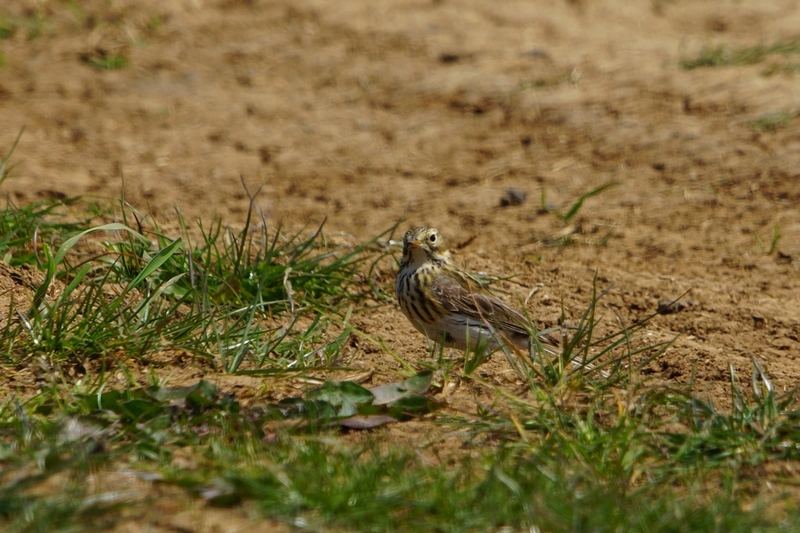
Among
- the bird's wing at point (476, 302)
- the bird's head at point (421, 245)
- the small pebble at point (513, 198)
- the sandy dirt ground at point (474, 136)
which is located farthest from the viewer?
the small pebble at point (513, 198)

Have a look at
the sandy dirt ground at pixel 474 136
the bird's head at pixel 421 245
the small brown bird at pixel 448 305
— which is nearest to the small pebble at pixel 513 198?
the sandy dirt ground at pixel 474 136

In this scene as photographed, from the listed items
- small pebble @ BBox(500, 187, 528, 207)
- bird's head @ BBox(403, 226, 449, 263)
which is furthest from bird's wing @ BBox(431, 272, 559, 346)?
small pebble @ BBox(500, 187, 528, 207)

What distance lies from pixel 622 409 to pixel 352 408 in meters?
1.07

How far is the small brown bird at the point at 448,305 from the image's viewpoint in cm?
553

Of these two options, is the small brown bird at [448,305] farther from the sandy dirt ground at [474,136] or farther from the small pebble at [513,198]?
the small pebble at [513,198]

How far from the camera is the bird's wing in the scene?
548 cm

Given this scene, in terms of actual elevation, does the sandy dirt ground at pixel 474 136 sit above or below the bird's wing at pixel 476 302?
above

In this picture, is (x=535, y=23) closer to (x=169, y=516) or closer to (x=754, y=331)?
(x=754, y=331)

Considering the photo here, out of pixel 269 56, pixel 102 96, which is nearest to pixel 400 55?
pixel 269 56

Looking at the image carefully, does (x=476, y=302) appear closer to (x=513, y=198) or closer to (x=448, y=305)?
(x=448, y=305)

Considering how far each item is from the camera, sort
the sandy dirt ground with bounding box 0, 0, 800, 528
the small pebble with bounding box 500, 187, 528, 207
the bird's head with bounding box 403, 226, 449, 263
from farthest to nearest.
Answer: the small pebble with bounding box 500, 187, 528, 207, the sandy dirt ground with bounding box 0, 0, 800, 528, the bird's head with bounding box 403, 226, 449, 263

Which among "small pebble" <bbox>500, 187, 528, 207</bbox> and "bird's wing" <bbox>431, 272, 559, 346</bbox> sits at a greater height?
"small pebble" <bbox>500, 187, 528, 207</bbox>

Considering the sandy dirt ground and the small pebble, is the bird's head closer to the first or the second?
the sandy dirt ground

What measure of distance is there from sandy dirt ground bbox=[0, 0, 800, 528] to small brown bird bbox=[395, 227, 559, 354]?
0.18 meters
